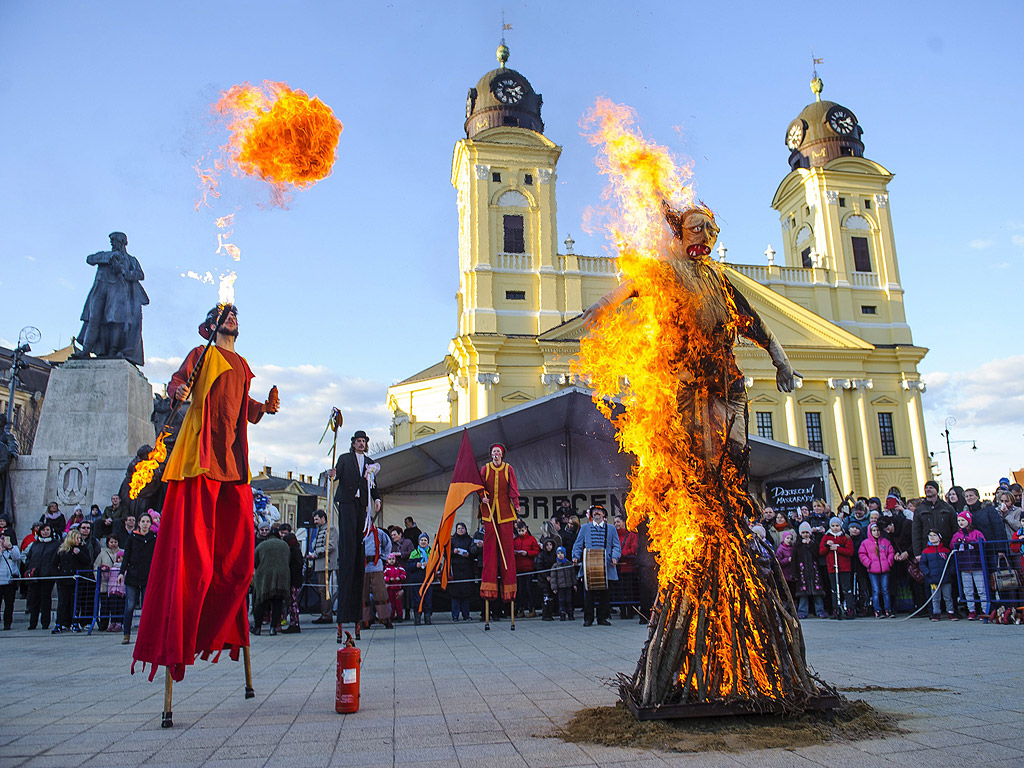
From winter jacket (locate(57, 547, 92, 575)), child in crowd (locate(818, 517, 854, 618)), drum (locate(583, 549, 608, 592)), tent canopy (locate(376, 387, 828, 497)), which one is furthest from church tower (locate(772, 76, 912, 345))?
winter jacket (locate(57, 547, 92, 575))

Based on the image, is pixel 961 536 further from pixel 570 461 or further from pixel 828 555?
pixel 570 461

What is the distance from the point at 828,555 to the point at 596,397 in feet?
32.7

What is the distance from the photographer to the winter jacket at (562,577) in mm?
13094

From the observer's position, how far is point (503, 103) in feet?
143

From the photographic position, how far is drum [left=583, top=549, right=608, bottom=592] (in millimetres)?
11469

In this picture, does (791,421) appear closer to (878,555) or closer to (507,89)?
(507,89)

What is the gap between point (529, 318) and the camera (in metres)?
40.8

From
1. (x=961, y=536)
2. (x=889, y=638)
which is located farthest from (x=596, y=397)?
(x=961, y=536)

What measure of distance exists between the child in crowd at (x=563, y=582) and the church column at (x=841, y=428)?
31835 mm

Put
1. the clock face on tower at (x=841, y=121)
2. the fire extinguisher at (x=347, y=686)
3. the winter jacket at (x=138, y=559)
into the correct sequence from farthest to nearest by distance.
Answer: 1. the clock face on tower at (x=841, y=121)
2. the winter jacket at (x=138, y=559)
3. the fire extinguisher at (x=347, y=686)

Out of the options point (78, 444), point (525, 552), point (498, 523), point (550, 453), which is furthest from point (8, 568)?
point (550, 453)

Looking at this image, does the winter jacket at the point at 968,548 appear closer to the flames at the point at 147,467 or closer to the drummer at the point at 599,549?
the drummer at the point at 599,549

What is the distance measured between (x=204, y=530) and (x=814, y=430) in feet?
139

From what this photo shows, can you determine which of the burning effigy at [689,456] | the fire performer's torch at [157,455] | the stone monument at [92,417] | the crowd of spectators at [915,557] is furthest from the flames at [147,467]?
the stone monument at [92,417]
